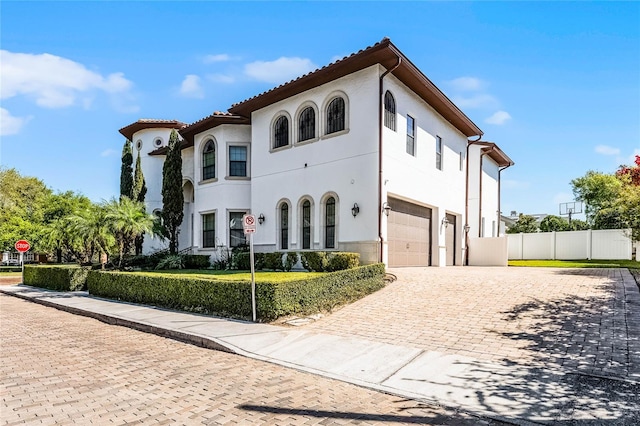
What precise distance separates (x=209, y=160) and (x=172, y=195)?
2.49 metres

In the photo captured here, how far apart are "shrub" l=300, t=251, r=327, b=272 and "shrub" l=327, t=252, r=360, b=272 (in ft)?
0.79

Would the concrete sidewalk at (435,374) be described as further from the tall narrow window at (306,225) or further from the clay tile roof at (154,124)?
the clay tile roof at (154,124)

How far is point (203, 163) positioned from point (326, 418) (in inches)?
720

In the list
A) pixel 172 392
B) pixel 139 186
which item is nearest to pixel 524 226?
pixel 139 186

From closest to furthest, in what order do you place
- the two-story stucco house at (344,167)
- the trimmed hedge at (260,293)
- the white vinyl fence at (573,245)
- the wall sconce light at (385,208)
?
1. the trimmed hedge at (260,293)
2. the wall sconce light at (385,208)
3. the two-story stucco house at (344,167)
4. the white vinyl fence at (573,245)

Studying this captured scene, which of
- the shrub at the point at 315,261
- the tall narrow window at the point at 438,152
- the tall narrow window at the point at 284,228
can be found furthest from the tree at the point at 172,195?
the tall narrow window at the point at 438,152

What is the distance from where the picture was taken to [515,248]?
104 ft

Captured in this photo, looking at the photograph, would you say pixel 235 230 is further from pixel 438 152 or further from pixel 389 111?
pixel 438 152

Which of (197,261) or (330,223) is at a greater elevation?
(330,223)

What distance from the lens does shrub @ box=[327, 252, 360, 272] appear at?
13305 mm

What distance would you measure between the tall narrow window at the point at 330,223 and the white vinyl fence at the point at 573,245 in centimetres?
1838

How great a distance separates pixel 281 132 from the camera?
18.0m

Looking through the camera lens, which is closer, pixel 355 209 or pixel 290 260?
pixel 355 209

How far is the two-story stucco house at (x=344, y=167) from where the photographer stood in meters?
14.6
